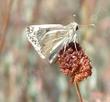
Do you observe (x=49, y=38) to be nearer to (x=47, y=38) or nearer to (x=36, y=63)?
(x=47, y=38)

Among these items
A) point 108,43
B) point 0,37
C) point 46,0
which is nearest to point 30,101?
point 0,37

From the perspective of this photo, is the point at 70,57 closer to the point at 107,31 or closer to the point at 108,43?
the point at 107,31

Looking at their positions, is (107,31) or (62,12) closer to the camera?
(107,31)

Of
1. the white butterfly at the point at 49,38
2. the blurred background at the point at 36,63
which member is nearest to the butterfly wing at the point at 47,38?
the white butterfly at the point at 49,38

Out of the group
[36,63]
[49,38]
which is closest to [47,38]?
[49,38]

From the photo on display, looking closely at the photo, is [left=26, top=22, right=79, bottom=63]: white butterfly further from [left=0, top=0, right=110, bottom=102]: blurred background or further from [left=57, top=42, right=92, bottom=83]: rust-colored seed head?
[left=0, top=0, right=110, bottom=102]: blurred background
